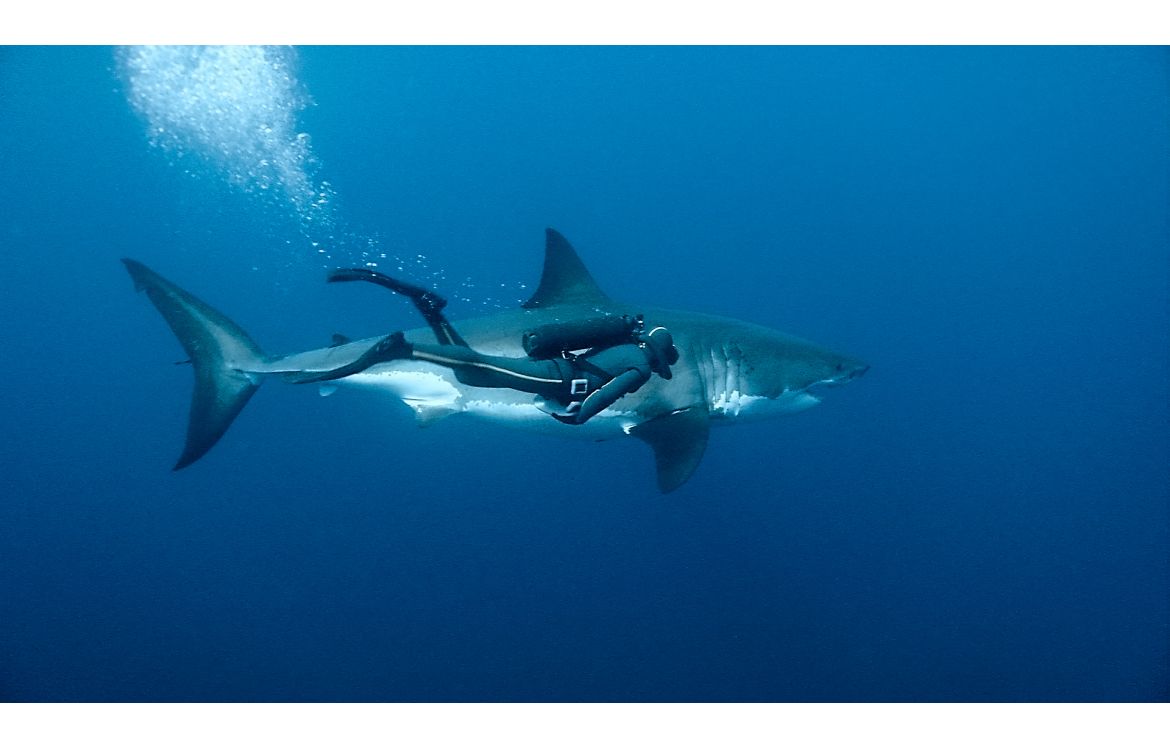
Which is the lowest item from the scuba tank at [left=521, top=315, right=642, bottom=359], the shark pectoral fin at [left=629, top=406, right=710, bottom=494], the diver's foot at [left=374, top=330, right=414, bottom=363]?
the shark pectoral fin at [left=629, top=406, right=710, bottom=494]

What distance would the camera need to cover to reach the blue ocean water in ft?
28.4

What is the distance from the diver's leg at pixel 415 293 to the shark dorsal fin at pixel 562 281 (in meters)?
1.38

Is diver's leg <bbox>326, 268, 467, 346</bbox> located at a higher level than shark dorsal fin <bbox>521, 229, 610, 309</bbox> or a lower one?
lower

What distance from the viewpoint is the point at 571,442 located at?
10.1 m

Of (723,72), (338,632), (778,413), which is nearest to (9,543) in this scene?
(338,632)

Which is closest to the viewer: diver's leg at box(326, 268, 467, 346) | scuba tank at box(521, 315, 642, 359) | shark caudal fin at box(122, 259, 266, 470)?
diver's leg at box(326, 268, 467, 346)

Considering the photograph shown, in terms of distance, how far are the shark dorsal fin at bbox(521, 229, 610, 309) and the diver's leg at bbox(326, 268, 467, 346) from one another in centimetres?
138

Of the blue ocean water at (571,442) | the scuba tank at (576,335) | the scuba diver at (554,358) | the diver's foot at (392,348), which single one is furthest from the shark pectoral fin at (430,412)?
the blue ocean water at (571,442)

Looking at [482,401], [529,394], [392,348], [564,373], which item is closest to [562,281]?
[529,394]

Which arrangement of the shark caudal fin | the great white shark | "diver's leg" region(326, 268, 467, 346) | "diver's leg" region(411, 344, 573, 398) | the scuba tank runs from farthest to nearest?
the shark caudal fin
the great white shark
the scuba tank
"diver's leg" region(326, 268, 467, 346)
"diver's leg" region(411, 344, 573, 398)

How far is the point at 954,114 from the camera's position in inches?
997

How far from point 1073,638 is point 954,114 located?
24.2 metres

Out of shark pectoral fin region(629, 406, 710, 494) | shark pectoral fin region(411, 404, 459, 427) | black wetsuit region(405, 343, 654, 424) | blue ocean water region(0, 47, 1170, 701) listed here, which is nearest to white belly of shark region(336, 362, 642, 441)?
shark pectoral fin region(411, 404, 459, 427)

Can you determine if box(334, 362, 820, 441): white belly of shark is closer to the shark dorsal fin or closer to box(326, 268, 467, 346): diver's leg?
box(326, 268, 467, 346): diver's leg
